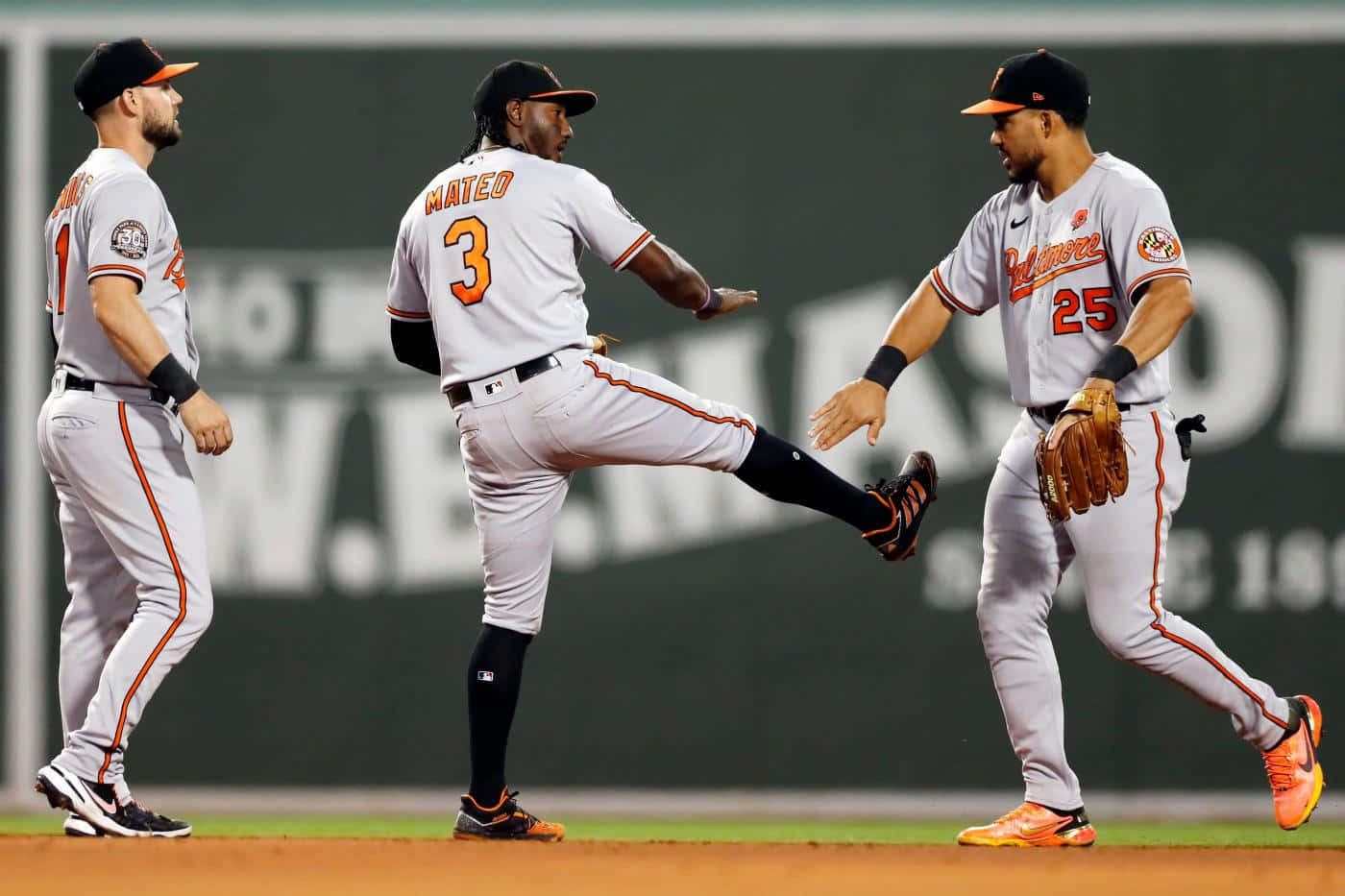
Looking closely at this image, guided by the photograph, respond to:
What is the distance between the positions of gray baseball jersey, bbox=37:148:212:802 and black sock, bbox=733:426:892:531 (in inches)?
54.8

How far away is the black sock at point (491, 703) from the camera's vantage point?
373 centimetres

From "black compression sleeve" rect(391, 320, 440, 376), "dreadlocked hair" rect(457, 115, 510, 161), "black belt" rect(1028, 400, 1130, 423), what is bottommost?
"black belt" rect(1028, 400, 1130, 423)

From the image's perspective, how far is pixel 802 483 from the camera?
372 cm

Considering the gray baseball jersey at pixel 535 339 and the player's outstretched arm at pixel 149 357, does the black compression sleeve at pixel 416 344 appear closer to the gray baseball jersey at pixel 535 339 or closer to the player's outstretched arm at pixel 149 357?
the gray baseball jersey at pixel 535 339

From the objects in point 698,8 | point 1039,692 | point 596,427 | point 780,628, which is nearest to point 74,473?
point 596,427

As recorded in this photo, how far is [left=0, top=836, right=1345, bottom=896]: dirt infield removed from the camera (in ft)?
9.27

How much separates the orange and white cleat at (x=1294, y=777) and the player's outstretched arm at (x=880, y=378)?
1.27m

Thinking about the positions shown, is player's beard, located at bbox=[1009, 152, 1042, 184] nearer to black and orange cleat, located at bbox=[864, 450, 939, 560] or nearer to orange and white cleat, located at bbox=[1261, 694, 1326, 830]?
black and orange cleat, located at bbox=[864, 450, 939, 560]

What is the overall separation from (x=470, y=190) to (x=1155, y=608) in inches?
75.7

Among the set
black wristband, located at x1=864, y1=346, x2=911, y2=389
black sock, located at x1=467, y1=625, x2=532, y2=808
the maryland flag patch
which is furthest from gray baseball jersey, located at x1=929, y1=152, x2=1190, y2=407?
black sock, located at x1=467, y1=625, x2=532, y2=808

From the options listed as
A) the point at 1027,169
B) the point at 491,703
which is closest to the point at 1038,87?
the point at 1027,169

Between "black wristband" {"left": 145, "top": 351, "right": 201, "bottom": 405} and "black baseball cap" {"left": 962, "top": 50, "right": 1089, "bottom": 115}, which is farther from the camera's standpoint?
"black baseball cap" {"left": 962, "top": 50, "right": 1089, "bottom": 115}

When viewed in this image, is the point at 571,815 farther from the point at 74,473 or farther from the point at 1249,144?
the point at 1249,144

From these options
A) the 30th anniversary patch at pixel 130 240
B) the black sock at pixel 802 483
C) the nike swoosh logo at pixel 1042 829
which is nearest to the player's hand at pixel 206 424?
the 30th anniversary patch at pixel 130 240
